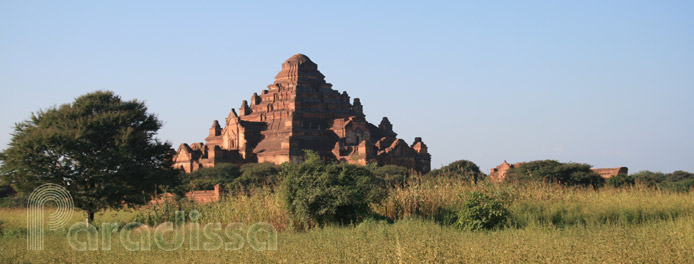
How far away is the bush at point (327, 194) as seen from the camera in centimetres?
1573

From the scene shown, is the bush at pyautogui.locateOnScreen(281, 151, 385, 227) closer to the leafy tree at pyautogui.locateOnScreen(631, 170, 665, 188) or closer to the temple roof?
the leafy tree at pyautogui.locateOnScreen(631, 170, 665, 188)

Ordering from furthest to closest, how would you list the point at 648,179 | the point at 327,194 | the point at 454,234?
the point at 648,179 < the point at 327,194 < the point at 454,234

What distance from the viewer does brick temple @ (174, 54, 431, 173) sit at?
6875 cm

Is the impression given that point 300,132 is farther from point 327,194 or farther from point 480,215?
point 480,215

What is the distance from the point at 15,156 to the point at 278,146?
154 feet

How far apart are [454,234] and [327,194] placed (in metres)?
3.82

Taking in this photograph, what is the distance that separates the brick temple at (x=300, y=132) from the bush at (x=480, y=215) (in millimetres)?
49944

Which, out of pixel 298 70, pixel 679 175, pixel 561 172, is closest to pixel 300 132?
pixel 298 70

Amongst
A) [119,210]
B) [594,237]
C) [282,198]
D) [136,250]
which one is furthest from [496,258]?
[119,210]

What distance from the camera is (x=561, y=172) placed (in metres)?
49.8

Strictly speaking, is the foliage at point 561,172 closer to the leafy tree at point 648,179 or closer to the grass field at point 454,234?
the leafy tree at point 648,179

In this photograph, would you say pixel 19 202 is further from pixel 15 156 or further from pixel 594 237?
pixel 594 237

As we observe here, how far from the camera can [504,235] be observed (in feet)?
40.4

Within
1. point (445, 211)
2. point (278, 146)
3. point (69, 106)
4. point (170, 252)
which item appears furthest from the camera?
point (278, 146)
